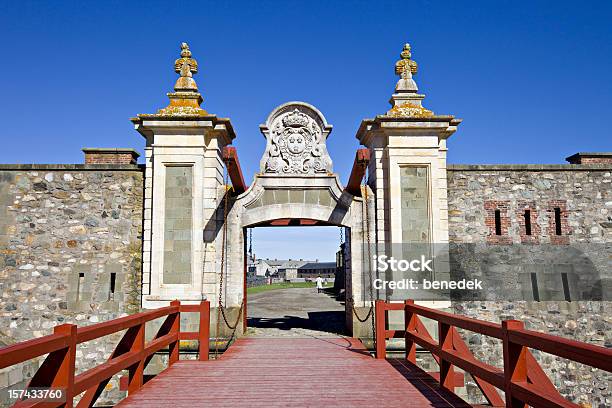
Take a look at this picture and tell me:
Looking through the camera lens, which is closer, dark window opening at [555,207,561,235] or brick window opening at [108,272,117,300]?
brick window opening at [108,272,117,300]

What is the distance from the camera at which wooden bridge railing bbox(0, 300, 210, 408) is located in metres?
3.47

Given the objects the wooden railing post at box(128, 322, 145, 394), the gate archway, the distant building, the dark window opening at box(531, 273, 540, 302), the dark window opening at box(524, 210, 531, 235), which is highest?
the gate archway

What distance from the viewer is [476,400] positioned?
891 cm

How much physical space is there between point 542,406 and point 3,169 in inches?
386

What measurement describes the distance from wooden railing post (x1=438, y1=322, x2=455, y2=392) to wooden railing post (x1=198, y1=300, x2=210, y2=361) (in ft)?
11.0

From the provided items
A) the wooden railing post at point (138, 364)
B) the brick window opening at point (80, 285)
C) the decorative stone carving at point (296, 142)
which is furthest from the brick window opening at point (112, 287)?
the wooden railing post at point (138, 364)

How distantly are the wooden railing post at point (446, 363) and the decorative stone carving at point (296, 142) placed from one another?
4342mm

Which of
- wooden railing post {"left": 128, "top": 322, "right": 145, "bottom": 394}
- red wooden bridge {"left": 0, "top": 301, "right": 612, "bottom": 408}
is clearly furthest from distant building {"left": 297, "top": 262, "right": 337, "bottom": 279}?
wooden railing post {"left": 128, "top": 322, "right": 145, "bottom": 394}

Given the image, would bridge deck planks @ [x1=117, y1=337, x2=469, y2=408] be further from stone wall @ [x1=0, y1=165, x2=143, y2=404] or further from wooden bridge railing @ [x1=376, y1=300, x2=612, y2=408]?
stone wall @ [x1=0, y1=165, x2=143, y2=404]

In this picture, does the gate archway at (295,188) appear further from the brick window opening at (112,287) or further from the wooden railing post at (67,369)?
the wooden railing post at (67,369)

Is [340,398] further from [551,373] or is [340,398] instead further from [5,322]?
[5,322]

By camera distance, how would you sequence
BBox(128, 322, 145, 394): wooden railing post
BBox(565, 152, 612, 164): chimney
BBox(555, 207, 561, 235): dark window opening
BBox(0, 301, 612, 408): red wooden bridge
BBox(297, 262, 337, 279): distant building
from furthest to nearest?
BBox(297, 262, 337, 279): distant building, BBox(565, 152, 612, 164): chimney, BBox(555, 207, 561, 235): dark window opening, BBox(128, 322, 145, 394): wooden railing post, BBox(0, 301, 612, 408): red wooden bridge

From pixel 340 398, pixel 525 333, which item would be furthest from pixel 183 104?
pixel 525 333

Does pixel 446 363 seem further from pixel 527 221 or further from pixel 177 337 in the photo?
pixel 527 221
